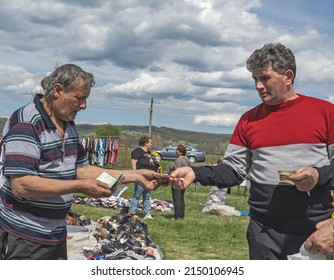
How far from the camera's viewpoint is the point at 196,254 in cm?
752

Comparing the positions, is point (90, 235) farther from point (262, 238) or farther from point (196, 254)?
point (262, 238)

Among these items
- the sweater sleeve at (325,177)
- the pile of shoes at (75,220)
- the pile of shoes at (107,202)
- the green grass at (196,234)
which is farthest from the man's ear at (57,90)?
the pile of shoes at (107,202)

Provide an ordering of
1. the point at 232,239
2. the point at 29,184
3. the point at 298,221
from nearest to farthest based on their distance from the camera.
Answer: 1. the point at 29,184
2. the point at 298,221
3. the point at 232,239

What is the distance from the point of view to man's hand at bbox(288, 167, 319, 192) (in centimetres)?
267

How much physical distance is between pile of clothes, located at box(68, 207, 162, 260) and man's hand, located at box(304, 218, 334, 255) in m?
3.19

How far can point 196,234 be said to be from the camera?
9.06 meters

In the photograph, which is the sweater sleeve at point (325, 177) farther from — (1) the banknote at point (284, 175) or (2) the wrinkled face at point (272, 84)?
(2) the wrinkled face at point (272, 84)

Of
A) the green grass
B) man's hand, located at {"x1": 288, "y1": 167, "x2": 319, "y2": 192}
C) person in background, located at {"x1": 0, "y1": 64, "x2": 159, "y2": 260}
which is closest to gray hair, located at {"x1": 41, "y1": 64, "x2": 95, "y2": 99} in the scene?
person in background, located at {"x1": 0, "y1": 64, "x2": 159, "y2": 260}

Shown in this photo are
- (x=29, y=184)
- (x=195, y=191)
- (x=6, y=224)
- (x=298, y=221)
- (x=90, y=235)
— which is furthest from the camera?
(x=195, y=191)

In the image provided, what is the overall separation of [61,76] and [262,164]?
135 centimetres

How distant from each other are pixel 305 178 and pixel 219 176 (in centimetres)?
66

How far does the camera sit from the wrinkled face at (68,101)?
2746 mm

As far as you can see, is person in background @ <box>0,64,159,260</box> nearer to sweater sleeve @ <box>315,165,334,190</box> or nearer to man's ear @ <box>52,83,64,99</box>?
man's ear @ <box>52,83,64,99</box>
